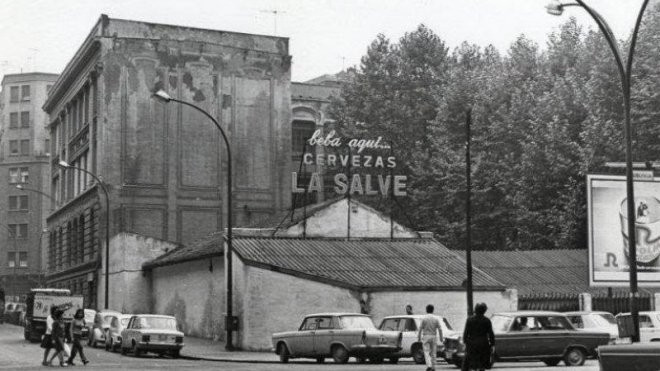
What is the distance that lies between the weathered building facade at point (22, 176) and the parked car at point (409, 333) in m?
79.3

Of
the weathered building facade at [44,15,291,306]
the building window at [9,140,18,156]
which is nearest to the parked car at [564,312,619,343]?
the weathered building facade at [44,15,291,306]

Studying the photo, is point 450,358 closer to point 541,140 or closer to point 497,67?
point 541,140

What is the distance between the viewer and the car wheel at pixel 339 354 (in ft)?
93.3

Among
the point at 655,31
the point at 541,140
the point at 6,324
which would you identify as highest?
the point at 655,31

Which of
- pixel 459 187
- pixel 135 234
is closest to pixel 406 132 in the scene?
pixel 459 187

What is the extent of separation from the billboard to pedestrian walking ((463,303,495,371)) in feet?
32.6

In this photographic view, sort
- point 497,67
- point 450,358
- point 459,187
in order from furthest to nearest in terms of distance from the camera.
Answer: point 497,67
point 459,187
point 450,358

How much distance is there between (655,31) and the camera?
44.2 metres

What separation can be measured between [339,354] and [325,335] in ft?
2.32

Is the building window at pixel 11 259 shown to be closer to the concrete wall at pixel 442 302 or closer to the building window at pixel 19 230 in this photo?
the building window at pixel 19 230

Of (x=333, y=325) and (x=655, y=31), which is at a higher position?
(x=655, y=31)

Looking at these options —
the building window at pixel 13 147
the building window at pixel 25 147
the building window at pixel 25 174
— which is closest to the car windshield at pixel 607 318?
the building window at pixel 25 174

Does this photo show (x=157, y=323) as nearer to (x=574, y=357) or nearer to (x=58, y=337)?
(x=58, y=337)

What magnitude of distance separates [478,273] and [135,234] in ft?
63.5
